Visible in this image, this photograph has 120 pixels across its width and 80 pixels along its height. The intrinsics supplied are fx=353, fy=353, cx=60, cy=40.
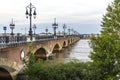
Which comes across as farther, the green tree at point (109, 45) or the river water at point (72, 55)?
the river water at point (72, 55)

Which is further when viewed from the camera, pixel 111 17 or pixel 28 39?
pixel 28 39

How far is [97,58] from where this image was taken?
20.7 m

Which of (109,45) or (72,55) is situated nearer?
(109,45)

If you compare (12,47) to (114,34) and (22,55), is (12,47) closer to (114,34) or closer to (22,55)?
(22,55)

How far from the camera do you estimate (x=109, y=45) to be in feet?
66.7

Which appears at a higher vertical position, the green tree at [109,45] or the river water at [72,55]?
the green tree at [109,45]

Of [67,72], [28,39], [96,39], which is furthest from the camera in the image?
[28,39]

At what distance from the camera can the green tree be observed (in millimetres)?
20047

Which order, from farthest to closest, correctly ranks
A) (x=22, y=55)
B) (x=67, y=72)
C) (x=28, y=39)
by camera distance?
(x=28, y=39)
(x=22, y=55)
(x=67, y=72)

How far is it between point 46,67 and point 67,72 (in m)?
1.89

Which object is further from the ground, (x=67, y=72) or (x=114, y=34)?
(x=114, y=34)

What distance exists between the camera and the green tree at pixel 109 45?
20.0 meters

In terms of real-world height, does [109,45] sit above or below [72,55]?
above

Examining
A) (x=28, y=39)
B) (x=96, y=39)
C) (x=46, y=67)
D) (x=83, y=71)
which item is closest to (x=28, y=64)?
(x=46, y=67)
